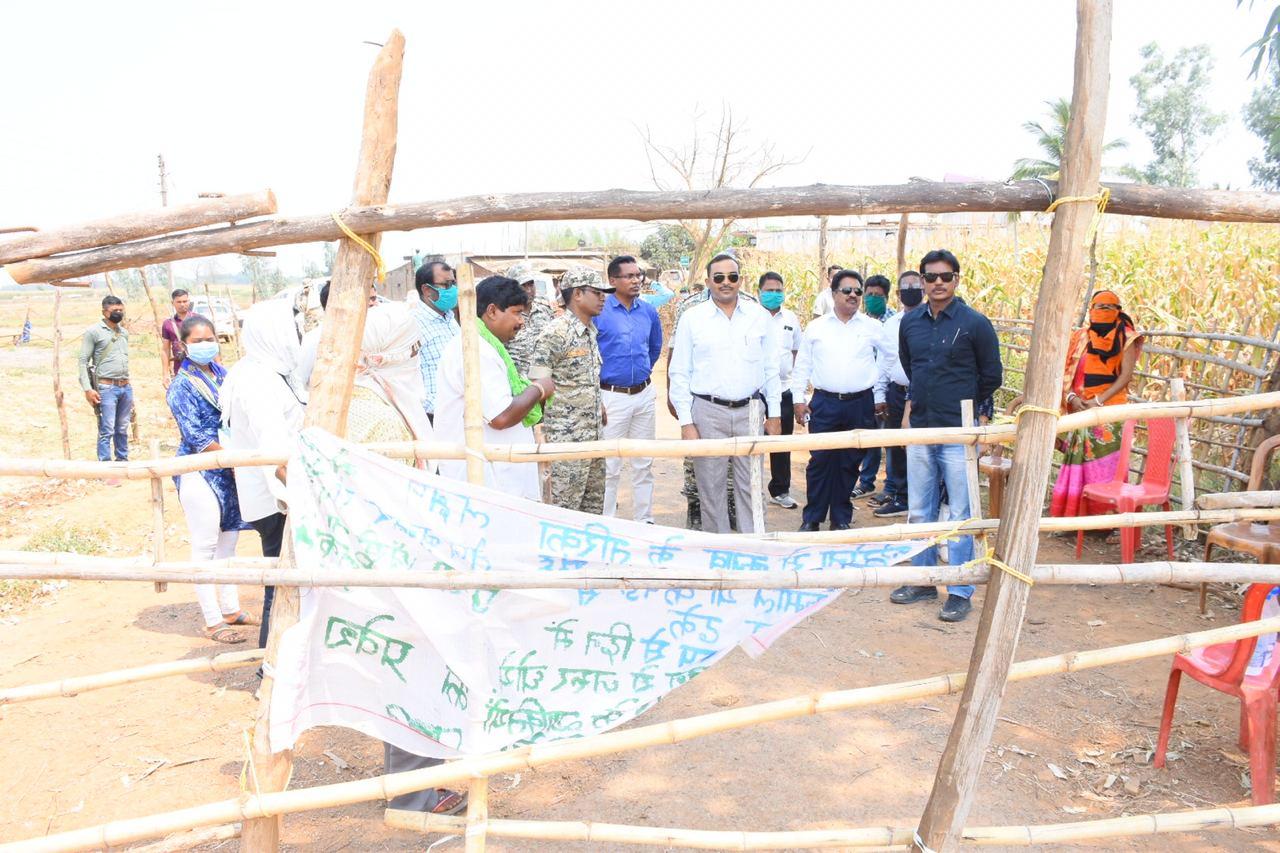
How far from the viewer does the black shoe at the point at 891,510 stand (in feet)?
21.6

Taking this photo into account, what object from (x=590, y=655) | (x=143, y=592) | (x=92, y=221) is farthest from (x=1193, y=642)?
(x=143, y=592)

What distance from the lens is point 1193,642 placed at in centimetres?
237

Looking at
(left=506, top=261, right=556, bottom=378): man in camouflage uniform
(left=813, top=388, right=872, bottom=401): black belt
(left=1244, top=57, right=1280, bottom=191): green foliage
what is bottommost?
(left=813, top=388, right=872, bottom=401): black belt

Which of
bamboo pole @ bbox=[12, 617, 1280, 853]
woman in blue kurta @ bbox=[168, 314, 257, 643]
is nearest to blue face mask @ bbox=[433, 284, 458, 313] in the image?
woman in blue kurta @ bbox=[168, 314, 257, 643]

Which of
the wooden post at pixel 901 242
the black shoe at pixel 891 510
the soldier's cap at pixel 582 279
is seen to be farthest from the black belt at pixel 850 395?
the wooden post at pixel 901 242

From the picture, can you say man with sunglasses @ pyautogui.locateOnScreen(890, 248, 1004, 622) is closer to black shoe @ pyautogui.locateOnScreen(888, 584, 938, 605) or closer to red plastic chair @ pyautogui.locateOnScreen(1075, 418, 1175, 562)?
black shoe @ pyautogui.locateOnScreen(888, 584, 938, 605)

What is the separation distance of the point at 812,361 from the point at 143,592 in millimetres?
4666

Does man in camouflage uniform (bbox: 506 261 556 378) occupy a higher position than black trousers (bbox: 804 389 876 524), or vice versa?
man in camouflage uniform (bbox: 506 261 556 378)

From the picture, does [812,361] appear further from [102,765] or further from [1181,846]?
[102,765]

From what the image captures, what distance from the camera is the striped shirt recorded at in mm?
5824

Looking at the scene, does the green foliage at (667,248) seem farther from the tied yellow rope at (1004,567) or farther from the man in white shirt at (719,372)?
the tied yellow rope at (1004,567)

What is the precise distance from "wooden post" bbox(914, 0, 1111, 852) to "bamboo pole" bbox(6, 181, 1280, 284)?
→ 13 cm

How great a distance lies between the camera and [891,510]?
6.70m

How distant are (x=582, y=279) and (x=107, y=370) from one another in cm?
535
